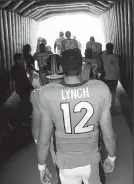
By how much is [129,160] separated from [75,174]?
2083 millimetres

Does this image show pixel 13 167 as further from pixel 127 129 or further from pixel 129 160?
pixel 127 129

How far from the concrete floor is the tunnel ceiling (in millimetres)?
4312

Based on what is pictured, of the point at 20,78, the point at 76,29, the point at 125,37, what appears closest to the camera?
the point at 20,78

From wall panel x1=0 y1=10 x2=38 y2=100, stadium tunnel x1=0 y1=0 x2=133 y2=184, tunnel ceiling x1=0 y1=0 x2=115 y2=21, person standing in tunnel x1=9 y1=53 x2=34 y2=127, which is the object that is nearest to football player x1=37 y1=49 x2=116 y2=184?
person standing in tunnel x1=9 y1=53 x2=34 y2=127

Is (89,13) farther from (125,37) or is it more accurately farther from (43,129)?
(43,129)

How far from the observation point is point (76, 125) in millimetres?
2291

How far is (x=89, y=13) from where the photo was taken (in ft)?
31.2

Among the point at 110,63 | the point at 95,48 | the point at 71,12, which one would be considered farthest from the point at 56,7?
the point at 110,63

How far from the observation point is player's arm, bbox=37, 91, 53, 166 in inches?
88.7

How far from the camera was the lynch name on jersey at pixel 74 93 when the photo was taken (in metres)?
2.21

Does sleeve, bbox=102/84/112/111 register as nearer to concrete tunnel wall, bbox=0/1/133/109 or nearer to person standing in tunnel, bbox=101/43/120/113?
person standing in tunnel, bbox=101/43/120/113

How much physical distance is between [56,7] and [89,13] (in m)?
1.53

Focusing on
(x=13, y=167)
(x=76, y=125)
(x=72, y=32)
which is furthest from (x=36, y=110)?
A: (x=72, y=32)

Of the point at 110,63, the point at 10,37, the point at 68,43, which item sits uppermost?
the point at 10,37
